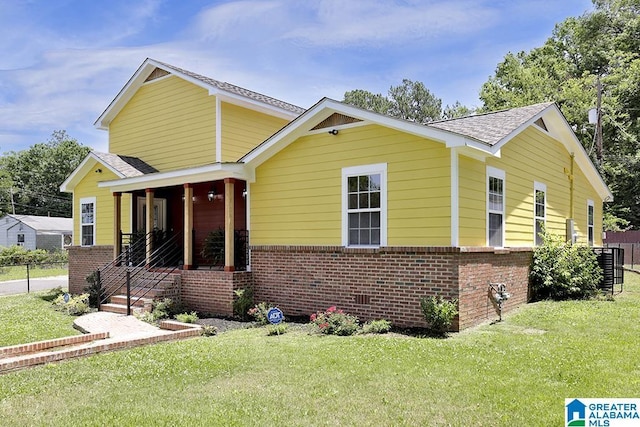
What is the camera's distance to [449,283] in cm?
898

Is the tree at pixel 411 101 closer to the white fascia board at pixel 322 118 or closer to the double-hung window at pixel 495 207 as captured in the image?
the white fascia board at pixel 322 118

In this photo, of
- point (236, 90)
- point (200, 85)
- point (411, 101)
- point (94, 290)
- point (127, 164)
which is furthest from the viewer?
point (411, 101)

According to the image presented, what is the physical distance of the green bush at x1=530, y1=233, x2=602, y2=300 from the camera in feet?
Answer: 40.8

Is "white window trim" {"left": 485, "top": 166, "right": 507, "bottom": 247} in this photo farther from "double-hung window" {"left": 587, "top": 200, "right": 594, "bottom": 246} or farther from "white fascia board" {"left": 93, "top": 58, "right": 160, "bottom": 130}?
"white fascia board" {"left": 93, "top": 58, "right": 160, "bottom": 130}

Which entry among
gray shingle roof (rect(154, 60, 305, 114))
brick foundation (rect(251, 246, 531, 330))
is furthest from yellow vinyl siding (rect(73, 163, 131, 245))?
brick foundation (rect(251, 246, 531, 330))

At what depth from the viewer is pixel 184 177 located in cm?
1262

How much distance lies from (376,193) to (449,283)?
232 centimetres

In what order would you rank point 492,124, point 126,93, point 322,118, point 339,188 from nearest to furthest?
point 339,188 → point 322,118 → point 492,124 → point 126,93

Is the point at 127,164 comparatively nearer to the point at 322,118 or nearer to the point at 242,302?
the point at 242,302

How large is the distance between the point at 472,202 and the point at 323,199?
3098 mm

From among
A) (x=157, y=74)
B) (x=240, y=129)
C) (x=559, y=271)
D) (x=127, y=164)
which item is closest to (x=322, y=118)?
(x=240, y=129)

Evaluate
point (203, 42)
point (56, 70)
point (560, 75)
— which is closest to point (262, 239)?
point (203, 42)

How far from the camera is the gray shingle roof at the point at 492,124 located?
995 cm

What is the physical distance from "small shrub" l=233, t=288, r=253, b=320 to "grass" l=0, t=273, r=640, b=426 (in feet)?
8.00
